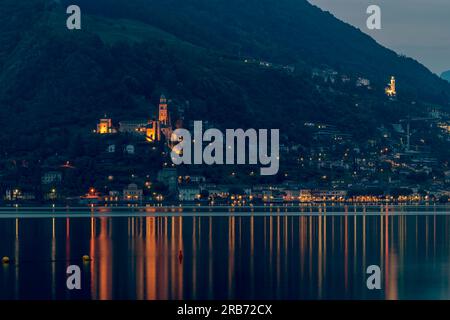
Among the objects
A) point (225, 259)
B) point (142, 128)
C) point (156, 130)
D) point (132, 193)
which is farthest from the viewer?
point (156, 130)

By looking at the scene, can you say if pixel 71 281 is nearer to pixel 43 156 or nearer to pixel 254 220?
pixel 254 220

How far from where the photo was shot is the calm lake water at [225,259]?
157 feet

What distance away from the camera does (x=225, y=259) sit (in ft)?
199

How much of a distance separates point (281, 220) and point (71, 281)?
177 ft

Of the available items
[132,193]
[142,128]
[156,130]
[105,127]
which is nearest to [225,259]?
[132,193]

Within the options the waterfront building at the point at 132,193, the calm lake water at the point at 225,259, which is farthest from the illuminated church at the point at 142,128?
the calm lake water at the point at 225,259

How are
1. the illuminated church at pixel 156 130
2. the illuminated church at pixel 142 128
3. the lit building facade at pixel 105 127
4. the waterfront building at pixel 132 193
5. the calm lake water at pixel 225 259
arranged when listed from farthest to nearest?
the illuminated church at pixel 156 130 → the illuminated church at pixel 142 128 → the lit building facade at pixel 105 127 → the waterfront building at pixel 132 193 → the calm lake water at pixel 225 259

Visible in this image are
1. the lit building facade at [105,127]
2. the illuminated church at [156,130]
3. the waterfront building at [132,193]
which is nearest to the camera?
the waterfront building at [132,193]

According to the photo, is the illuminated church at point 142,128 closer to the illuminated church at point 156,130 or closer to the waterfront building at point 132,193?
the illuminated church at point 156,130

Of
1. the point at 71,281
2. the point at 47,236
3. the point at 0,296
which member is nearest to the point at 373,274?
the point at 71,281

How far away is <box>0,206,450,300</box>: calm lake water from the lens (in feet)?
157

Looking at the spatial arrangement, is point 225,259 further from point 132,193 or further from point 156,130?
point 156,130

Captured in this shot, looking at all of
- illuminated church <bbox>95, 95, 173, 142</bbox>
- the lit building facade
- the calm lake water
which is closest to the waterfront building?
illuminated church <bbox>95, 95, 173, 142</bbox>

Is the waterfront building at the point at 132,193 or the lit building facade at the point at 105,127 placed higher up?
the lit building facade at the point at 105,127
